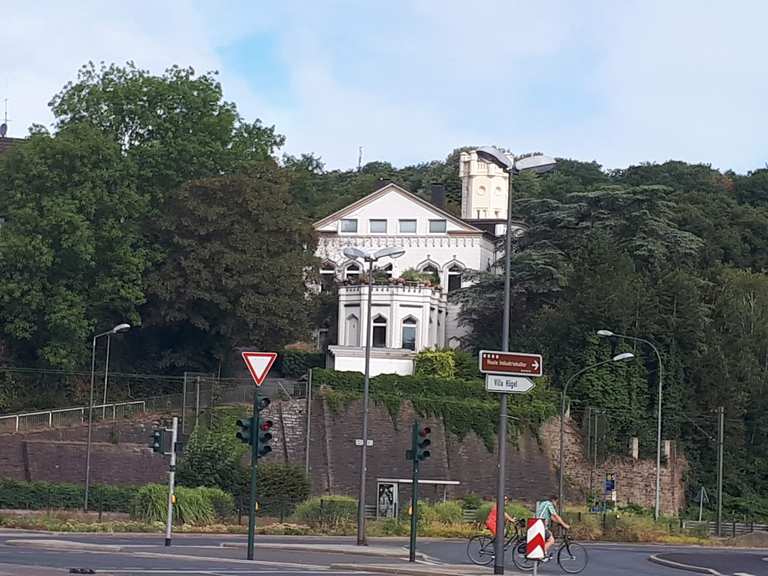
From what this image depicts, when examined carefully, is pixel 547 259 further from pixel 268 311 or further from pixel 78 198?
pixel 78 198

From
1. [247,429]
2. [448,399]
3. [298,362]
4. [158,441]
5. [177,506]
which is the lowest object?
[177,506]

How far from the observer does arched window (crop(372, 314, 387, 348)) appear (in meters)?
87.5

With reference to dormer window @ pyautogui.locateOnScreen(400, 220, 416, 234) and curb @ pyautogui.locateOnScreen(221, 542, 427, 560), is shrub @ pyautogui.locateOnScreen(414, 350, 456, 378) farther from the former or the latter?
curb @ pyautogui.locateOnScreen(221, 542, 427, 560)

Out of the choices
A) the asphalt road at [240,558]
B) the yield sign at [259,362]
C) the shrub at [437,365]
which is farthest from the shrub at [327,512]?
the yield sign at [259,362]

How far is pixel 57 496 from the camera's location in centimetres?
5962

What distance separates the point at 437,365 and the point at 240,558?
4664cm

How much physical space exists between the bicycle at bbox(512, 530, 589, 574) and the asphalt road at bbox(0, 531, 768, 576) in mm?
303

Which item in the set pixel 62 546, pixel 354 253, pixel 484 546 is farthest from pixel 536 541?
pixel 354 253

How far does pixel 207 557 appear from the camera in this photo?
34531mm

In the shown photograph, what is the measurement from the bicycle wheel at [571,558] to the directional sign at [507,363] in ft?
20.0

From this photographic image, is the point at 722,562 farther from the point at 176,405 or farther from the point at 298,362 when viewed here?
the point at 298,362

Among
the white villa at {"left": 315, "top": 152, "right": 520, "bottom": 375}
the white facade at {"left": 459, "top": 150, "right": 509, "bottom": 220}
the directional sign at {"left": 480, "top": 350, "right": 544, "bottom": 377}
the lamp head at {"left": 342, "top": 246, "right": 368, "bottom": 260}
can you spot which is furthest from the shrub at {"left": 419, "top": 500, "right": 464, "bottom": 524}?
the white facade at {"left": 459, "top": 150, "right": 509, "bottom": 220}

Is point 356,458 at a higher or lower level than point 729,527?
higher

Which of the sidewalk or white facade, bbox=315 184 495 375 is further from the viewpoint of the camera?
white facade, bbox=315 184 495 375
